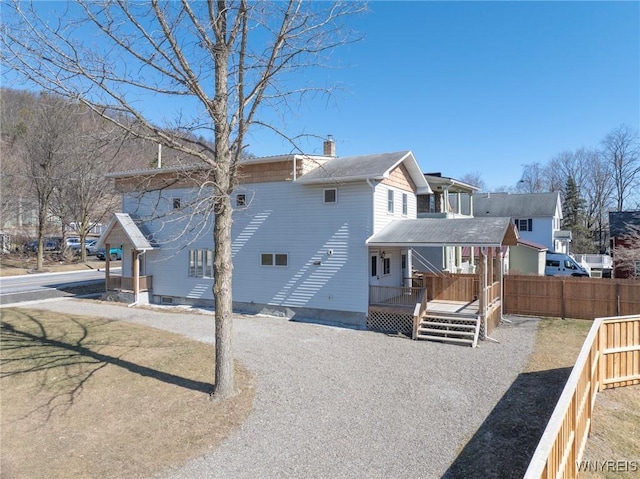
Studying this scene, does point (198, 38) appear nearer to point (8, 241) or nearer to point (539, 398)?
point (539, 398)

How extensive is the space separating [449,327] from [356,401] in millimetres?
6552

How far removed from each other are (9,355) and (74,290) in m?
13.1

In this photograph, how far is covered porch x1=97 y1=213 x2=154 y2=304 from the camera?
19.1 metres

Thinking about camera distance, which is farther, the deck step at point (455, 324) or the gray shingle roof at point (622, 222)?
the gray shingle roof at point (622, 222)

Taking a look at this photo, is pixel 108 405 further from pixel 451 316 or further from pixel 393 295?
pixel 451 316

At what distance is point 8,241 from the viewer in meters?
39.4

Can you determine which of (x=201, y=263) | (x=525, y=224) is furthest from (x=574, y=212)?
(x=201, y=263)

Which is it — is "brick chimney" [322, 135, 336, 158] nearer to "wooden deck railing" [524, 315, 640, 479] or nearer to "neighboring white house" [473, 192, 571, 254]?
"wooden deck railing" [524, 315, 640, 479]

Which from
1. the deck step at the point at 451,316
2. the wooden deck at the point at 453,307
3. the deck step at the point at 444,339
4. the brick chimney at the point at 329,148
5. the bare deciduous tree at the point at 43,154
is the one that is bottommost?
the deck step at the point at 444,339

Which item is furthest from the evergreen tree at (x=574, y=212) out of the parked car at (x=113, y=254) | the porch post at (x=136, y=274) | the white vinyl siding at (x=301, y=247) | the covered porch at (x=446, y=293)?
the parked car at (x=113, y=254)

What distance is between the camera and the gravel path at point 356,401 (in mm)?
5891

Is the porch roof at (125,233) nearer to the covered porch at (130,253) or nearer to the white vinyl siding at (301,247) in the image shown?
the covered porch at (130,253)

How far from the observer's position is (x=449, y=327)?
44.5 ft

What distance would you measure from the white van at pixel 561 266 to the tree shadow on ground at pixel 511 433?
2269 cm
